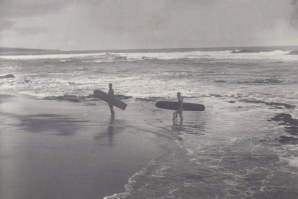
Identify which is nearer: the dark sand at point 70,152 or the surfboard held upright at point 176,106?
the dark sand at point 70,152

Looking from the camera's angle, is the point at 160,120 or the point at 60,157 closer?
the point at 60,157

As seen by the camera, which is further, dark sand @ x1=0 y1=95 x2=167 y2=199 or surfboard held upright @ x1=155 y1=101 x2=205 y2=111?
surfboard held upright @ x1=155 y1=101 x2=205 y2=111

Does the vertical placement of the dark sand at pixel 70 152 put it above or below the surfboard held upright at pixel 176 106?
below

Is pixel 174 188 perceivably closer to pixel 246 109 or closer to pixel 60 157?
pixel 60 157

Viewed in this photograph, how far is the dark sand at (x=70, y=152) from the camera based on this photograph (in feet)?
26.3

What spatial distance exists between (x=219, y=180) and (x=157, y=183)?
1.47 metres

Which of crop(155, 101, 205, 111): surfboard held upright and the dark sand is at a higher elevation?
crop(155, 101, 205, 111): surfboard held upright

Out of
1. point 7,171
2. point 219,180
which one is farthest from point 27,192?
point 219,180

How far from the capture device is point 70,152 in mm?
10750

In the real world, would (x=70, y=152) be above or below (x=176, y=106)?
below

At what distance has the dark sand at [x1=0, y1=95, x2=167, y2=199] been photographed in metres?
8.02

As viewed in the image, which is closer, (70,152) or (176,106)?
(70,152)

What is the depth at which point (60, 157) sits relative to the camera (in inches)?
402

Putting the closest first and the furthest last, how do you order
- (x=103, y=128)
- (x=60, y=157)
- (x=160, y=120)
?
(x=60, y=157) → (x=103, y=128) → (x=160, y=120)
